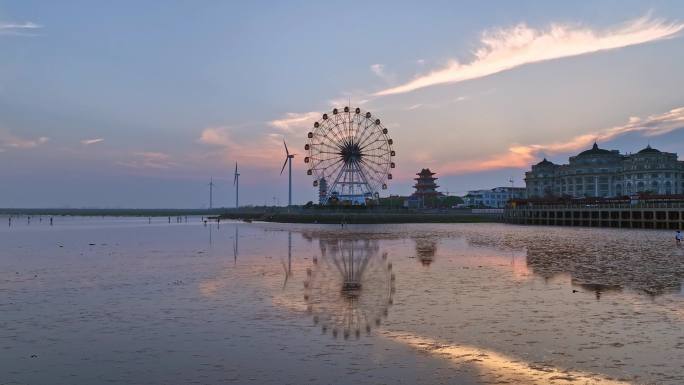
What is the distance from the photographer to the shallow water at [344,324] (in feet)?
39.3

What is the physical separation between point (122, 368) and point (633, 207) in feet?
295

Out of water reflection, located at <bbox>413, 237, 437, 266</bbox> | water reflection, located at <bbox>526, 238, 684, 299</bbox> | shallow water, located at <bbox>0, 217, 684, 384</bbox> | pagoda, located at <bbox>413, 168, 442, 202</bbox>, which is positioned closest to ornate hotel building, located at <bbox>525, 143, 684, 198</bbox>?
pagoda, located at <bbox>413, 168, 442, 202</bbox>

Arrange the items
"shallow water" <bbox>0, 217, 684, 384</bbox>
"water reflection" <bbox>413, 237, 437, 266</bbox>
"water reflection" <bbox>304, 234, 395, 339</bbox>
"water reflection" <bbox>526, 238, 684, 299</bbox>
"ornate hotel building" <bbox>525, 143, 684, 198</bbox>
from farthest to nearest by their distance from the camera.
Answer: "ornate hotel building" <bbox>525, 143, 684, 198</bbox>
"water reflection" <bbox>413, 237, 437, 266</bbox>
"water reflection" <bbox>526, 238, 684, 299</bbox>
"water reflection" <bbox>304, 234, 395, 339</bbox>
"shallow water" <bbox>0, 217, 684, 384</bbox>

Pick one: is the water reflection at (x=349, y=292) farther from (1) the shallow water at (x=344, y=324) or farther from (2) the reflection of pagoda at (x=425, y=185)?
(2) the reflection of pagoda at (x=425, y=185)

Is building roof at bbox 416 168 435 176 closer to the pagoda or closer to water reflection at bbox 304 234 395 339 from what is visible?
the pagoda

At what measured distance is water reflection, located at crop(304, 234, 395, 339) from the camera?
55.3 ft

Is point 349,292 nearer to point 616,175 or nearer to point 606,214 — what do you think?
point 606,214

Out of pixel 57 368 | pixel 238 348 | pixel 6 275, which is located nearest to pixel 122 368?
pixel 57 368

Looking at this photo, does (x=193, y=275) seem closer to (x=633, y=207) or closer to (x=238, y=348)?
(x=238, y=348)

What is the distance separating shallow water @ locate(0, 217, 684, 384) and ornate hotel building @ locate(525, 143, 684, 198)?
14423cm

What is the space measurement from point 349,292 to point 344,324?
19.7ft

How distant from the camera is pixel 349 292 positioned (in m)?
22.6

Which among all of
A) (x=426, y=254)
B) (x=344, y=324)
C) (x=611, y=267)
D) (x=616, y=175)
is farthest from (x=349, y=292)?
(x=616, y=175)

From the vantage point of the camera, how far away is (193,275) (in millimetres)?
28359
